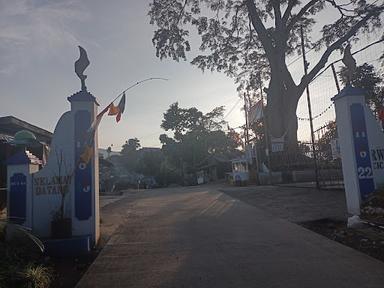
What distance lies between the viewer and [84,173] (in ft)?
24.8

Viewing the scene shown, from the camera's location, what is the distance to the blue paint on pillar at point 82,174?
293 inches

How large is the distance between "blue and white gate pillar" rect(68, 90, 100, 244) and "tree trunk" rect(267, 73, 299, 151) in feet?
73.1

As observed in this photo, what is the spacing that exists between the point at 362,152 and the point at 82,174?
612 cm

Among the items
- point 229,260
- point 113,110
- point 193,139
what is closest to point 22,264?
point 229,260

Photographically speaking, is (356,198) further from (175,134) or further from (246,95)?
(175,134)

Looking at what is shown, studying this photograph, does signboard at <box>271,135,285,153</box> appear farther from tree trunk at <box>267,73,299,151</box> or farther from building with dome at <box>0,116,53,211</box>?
building with dome at <box>0,116,53,211</box>

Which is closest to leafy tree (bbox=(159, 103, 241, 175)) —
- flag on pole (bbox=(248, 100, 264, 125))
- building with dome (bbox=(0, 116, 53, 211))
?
flag on pole (bbox=(248, 100, 264, 125))

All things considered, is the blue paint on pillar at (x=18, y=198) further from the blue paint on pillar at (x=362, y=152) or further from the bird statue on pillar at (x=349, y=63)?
Result: the bird statue on pillar at (x=349, y=63)

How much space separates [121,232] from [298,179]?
2051cm

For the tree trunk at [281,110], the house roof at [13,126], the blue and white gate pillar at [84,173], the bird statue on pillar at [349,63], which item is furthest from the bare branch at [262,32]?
the blue and white gate pillar at [84,173]

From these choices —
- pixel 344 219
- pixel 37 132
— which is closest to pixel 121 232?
pixel 344 219

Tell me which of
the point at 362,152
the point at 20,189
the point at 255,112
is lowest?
the point at 20,189

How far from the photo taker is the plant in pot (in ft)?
23.7

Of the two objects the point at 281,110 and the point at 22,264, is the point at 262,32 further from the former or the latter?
the point at 22,264
